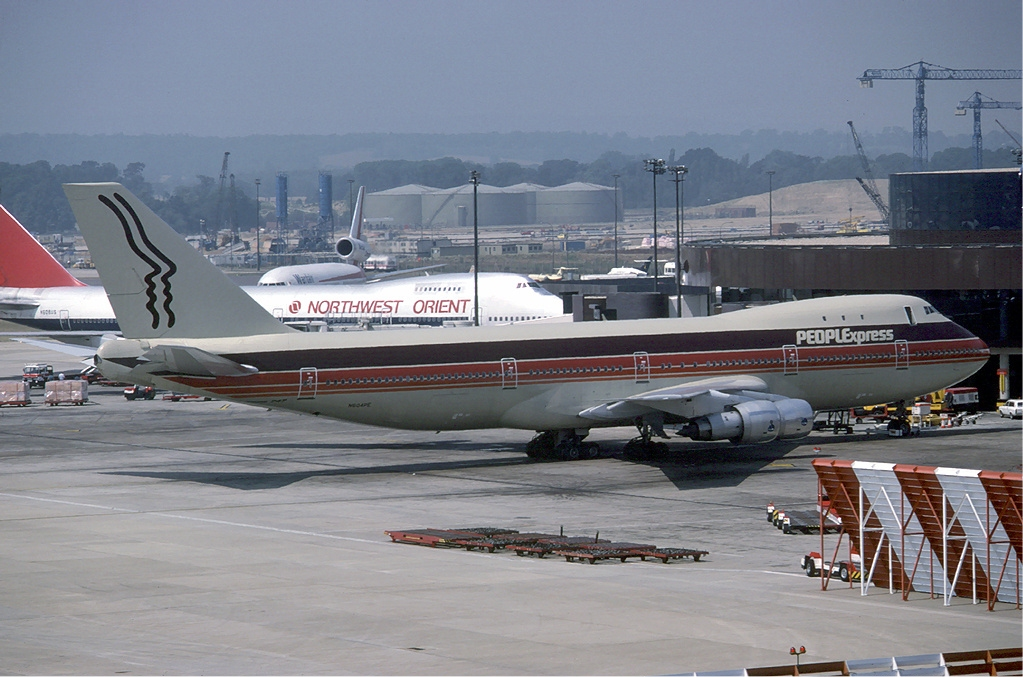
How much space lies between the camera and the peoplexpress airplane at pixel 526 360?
4853 centimetres

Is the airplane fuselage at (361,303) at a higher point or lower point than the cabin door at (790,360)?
higher

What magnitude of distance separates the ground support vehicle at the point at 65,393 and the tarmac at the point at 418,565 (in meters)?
16.2

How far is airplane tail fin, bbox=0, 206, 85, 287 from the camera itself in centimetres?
9612

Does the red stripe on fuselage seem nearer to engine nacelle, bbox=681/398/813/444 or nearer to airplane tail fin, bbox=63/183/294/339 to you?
airplane tail fin, bbox=63/183/294/339

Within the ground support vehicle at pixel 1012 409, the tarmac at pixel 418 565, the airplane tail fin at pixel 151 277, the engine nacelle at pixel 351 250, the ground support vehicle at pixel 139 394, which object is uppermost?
the engine nacelle at pixel 351 250

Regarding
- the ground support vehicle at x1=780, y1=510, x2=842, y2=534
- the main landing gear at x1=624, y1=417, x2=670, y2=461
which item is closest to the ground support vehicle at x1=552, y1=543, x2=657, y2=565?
the ground support vehicle at x1=780, y1=510, x2=842, y2=534

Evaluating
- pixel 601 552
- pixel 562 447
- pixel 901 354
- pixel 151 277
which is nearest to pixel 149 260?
pixel 151 277

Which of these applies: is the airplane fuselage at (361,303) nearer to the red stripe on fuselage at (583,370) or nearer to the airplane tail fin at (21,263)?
the airplane tail fin at (21,263)

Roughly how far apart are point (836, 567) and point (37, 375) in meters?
70.5

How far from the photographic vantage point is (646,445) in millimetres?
54094

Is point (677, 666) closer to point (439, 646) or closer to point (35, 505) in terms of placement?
point (439, 646)

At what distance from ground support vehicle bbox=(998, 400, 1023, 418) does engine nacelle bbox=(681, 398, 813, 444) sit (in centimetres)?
1882

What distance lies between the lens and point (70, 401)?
79062 mm

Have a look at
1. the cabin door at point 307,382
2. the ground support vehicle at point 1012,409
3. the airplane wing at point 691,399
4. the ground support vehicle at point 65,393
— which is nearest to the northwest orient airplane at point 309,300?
the ground support vehicle at point 65,393
